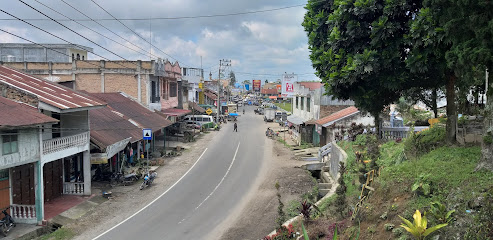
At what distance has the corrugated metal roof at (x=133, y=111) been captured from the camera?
27.0m

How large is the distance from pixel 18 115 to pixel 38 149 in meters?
1.60

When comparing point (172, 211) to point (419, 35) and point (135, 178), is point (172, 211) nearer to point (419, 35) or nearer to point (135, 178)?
point (135, 178)

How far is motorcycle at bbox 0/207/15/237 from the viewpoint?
13.1 metres

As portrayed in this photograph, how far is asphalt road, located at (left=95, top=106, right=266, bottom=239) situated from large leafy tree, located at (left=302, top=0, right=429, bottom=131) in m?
7.49

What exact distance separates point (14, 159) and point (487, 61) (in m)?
14.6

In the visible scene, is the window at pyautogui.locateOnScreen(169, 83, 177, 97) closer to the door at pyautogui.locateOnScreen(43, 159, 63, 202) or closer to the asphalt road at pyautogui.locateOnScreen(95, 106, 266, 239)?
the asphalt road at pyautogui.locateOnScreen(95, 106, 266, 239)

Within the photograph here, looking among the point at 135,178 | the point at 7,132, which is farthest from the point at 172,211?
the point at 7,132

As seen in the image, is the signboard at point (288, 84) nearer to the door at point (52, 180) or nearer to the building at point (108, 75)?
the building at point (108, 75)

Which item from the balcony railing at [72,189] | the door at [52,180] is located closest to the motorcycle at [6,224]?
the door at [52,180]

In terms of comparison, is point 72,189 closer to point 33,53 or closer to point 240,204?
point 240,204

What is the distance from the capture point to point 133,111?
29391 mm

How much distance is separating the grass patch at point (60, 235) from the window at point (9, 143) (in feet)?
10.7

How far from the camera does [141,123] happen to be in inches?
1045

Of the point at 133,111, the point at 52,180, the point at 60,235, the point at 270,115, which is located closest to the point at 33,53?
the point at 133,111
